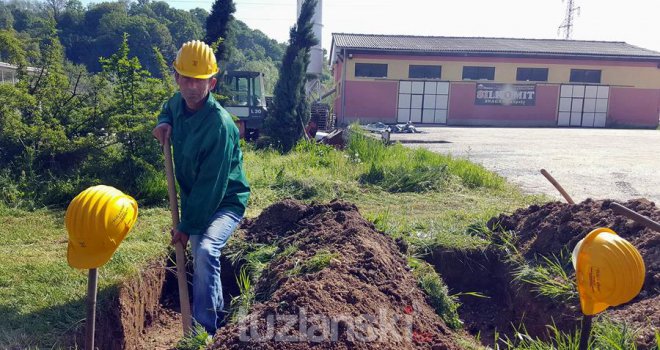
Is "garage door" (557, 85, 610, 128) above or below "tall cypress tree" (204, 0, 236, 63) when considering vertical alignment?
below

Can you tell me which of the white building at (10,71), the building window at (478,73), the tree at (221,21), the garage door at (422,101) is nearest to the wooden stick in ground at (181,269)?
the white building at (10,71)

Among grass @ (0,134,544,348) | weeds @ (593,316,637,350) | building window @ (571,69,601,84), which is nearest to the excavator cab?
grass @ (0,134,544,348)

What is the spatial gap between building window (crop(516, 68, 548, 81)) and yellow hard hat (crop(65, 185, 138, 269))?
33953 mm

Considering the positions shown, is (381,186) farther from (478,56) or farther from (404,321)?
(478,56)

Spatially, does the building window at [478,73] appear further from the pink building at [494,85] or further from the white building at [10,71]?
the white building at [10,71]

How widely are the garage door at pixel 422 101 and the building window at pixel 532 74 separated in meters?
4.83

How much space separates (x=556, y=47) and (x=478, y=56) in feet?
22.0

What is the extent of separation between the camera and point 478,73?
32.9 meters

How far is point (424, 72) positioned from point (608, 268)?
105 feet

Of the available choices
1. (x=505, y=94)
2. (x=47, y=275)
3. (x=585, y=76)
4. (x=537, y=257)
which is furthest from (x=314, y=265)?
(x=585, y=76)

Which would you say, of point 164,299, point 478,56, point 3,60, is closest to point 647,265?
point 164,299

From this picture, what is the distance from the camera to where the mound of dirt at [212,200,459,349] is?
2.59 meters

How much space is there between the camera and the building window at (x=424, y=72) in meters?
32.5
